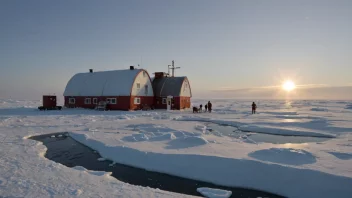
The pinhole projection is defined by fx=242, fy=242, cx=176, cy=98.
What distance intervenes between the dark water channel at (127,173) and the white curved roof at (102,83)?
2008cm

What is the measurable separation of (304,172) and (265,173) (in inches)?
43.1

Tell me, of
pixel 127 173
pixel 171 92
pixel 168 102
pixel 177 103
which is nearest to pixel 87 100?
pixel 168 102

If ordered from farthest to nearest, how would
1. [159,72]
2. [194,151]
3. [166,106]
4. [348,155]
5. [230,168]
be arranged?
[159,72] → [166,106] → [194,151] → [348,155] → [230,168]

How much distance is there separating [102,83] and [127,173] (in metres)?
27.9

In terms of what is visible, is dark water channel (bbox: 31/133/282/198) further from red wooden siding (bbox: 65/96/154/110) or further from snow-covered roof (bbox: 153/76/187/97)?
snow-covered roof (bbox: 153/76/187/97)

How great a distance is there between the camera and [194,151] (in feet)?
32.2

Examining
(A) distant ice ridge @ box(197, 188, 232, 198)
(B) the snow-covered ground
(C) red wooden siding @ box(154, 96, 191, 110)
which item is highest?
(C) red wooden siding @ box(154, 96, 191, 110)

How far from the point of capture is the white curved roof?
32.3 m

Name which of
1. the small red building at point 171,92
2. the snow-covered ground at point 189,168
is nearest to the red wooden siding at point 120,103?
the small red building at point 171,92

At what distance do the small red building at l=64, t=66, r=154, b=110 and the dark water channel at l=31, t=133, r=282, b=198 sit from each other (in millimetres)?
19387

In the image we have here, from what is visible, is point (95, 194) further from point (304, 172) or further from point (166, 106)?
point (166, 106)

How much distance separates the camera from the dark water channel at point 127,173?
23.1ft

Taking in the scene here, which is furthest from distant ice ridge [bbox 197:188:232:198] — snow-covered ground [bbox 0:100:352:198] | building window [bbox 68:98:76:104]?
building window [bbox 68:98:76:104]

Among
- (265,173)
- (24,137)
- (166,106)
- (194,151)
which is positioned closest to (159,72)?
(166,106)
